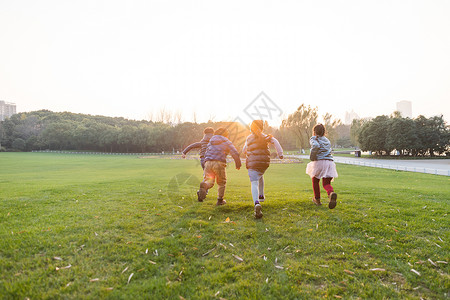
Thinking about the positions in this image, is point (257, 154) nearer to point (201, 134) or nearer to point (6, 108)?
point (201, 134)

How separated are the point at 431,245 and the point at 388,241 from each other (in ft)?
2.07

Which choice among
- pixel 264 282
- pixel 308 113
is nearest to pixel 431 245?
pixel 264 282

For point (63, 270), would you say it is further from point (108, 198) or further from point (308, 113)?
point (308, 113)

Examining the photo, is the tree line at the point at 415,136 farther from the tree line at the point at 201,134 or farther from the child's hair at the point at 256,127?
the child's hair at the point at 256,127

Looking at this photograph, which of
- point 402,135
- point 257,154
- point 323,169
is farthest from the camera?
point 402,135

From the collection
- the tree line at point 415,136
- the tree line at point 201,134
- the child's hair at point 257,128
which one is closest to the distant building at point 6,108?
the tree line at point 201,134

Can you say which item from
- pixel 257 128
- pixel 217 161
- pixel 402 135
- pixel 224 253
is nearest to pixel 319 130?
pixel 257 128

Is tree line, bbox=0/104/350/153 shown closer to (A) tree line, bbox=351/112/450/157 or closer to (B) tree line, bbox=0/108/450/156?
(B) tree line, bbox=0/108/450/156

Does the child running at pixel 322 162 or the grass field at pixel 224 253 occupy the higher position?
the child running at pixel 322 162

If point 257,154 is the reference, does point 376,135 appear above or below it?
above

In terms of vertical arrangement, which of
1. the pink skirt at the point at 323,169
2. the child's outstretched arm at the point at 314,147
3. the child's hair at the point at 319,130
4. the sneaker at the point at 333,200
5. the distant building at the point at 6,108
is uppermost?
the distant building at the point at 6,108

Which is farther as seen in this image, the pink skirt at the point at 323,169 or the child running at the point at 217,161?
the child running at the point at 217,161

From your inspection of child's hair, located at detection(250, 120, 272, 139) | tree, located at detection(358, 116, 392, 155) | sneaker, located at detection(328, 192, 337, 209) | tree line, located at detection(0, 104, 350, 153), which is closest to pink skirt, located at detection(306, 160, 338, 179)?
sneaker, located at detection(328, 192, 337, 209)

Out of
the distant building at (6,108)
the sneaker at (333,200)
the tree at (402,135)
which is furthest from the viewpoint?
the distant building at (6,108)
